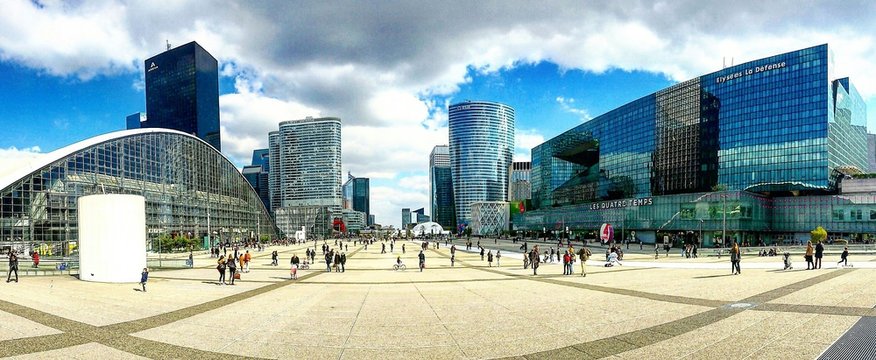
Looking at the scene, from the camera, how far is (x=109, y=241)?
26.0m

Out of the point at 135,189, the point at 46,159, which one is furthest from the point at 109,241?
the point at 135,189

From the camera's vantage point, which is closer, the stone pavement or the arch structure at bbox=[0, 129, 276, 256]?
the stone pavement

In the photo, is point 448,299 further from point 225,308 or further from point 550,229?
point 550,229

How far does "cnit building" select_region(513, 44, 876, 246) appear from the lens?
3312 inches

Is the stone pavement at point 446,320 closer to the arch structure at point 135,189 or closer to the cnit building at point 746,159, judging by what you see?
the arch structure at point 135,189

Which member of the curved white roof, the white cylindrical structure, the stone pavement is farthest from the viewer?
the curved white roof

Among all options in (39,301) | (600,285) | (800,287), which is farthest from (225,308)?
(800,287)

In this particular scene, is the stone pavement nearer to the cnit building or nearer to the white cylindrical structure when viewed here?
the white cylindrical structure

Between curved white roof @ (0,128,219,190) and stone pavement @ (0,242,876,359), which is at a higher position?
curved white roof @ (0,128,219,190)

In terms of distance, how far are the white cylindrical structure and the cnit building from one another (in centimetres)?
6978

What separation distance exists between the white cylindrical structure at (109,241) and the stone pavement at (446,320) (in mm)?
3446

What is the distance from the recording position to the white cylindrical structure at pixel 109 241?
2575cm

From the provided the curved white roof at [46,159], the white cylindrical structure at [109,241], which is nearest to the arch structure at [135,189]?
the curved white roof at [46,159]

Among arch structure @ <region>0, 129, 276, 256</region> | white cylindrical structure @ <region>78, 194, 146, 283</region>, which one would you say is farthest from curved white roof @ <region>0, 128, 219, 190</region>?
white cylindrical structure @ <region>78, 194, 146, 283</region>
